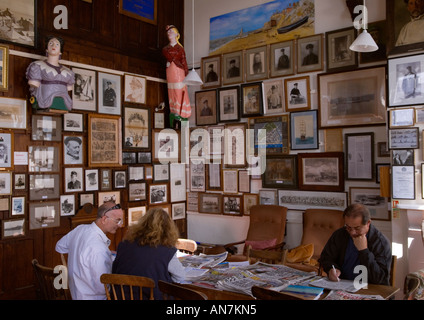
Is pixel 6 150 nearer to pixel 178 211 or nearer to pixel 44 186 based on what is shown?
pixel 44 186

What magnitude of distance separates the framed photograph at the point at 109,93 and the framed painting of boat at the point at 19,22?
114 centimetres

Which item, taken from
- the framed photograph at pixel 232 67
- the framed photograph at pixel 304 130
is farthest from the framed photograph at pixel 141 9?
the framed photograph at pixel 304 130

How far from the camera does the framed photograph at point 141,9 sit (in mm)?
6793

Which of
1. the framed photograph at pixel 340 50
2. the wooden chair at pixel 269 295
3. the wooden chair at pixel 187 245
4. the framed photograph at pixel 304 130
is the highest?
the framed photograph at pixel 340 50

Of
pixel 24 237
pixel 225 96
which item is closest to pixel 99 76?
pixel 225 96

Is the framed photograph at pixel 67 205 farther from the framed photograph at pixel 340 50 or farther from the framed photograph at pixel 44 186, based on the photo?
the framed photograph at pixel 340 50

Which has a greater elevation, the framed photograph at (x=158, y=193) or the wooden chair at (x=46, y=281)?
the framed photograph at (x=158, y=193)

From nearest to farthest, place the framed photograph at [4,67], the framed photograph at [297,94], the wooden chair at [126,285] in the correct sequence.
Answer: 1. the wooden chair at [126,285]
2. the framed photograph at [4,67]
3. the framed photograph at [297,94]

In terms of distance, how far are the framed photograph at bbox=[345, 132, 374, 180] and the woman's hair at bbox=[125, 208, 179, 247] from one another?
3.41 m

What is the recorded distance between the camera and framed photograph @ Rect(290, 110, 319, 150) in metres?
6.18

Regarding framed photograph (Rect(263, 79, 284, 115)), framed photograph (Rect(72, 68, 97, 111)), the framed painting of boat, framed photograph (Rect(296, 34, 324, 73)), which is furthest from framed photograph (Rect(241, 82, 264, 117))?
the framed painting of boat

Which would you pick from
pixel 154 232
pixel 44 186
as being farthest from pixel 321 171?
pixel 44 186

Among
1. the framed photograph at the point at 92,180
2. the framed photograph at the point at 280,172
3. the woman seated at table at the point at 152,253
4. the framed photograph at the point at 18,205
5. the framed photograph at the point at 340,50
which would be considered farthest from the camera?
the framed photograph at the point at 280,172
